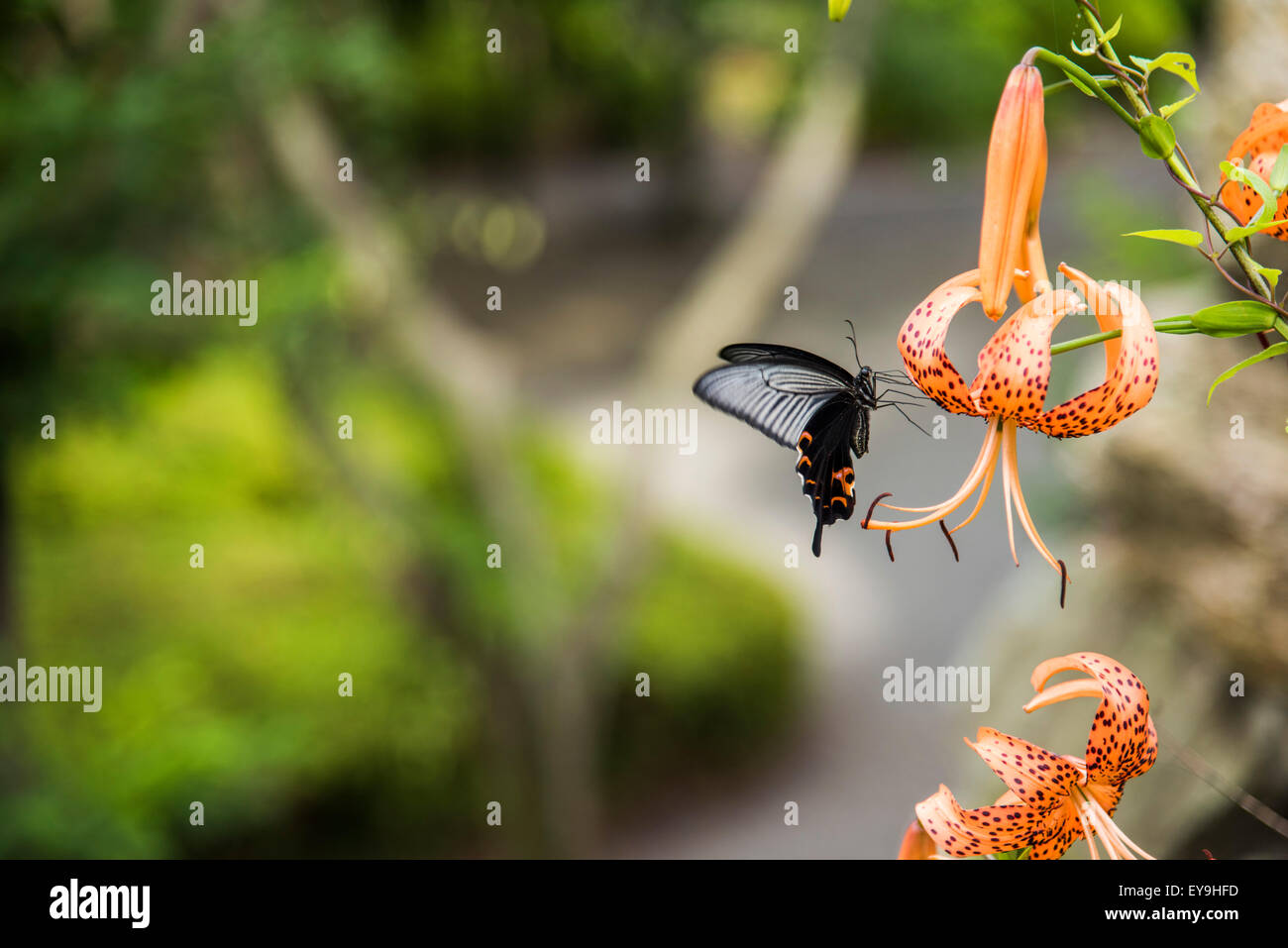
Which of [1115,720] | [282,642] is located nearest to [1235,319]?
[1115,720]

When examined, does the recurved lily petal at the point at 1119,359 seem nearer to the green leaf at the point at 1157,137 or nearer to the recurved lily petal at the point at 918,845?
the green leaf at the point at 1157,137

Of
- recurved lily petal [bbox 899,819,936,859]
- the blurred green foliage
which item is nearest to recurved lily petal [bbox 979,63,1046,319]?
recurved lily petal [bbox 899,819,936,859]

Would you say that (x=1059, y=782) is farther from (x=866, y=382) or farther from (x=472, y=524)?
(x=472, y=524)

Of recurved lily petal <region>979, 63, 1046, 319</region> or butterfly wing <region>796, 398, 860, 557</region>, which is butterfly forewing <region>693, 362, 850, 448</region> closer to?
butterfly wing <region>796, 398, 860, 557</region>

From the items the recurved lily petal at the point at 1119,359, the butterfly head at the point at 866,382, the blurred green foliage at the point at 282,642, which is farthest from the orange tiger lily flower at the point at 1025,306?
the blurred green foliage at the point at 282,642

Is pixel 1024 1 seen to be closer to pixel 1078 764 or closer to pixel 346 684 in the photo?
pixel 346 684
